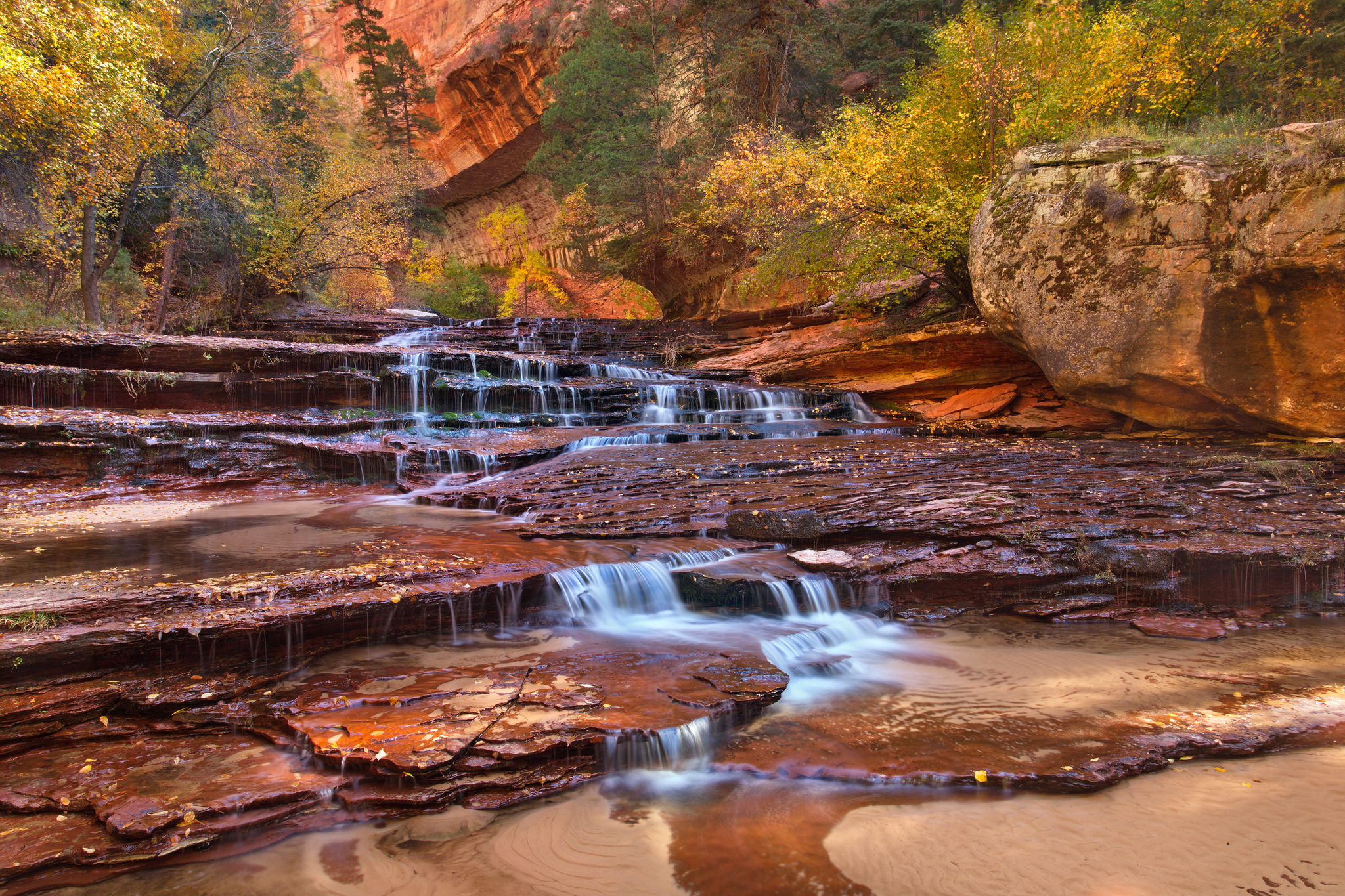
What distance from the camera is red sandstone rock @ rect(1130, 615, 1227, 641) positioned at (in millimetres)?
5445

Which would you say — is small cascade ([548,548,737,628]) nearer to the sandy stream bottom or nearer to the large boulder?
the sandy stream bottom

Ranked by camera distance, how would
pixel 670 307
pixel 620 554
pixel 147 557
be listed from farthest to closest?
Answer: pixel 670 307, pixel 620 554, pixel 147 557

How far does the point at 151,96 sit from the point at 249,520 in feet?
40.6

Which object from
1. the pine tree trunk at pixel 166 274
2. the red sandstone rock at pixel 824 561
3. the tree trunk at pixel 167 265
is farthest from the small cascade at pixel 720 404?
the tree trunk at pixel 167 265

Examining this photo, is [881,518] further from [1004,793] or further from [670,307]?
A: [670,307]

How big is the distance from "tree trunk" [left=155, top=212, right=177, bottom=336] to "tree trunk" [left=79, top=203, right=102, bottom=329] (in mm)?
1858

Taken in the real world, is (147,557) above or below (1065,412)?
below

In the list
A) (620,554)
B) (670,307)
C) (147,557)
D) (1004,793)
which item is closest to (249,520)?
(147,557)

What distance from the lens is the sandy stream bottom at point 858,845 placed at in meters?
2.85

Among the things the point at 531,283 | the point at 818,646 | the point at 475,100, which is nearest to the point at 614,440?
the point at 818,646

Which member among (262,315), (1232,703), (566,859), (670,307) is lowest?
(566,859)

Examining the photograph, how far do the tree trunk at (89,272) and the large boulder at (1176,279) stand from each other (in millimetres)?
19340

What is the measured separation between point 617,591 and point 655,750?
2228 millimetres

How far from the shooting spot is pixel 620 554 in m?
6.51
